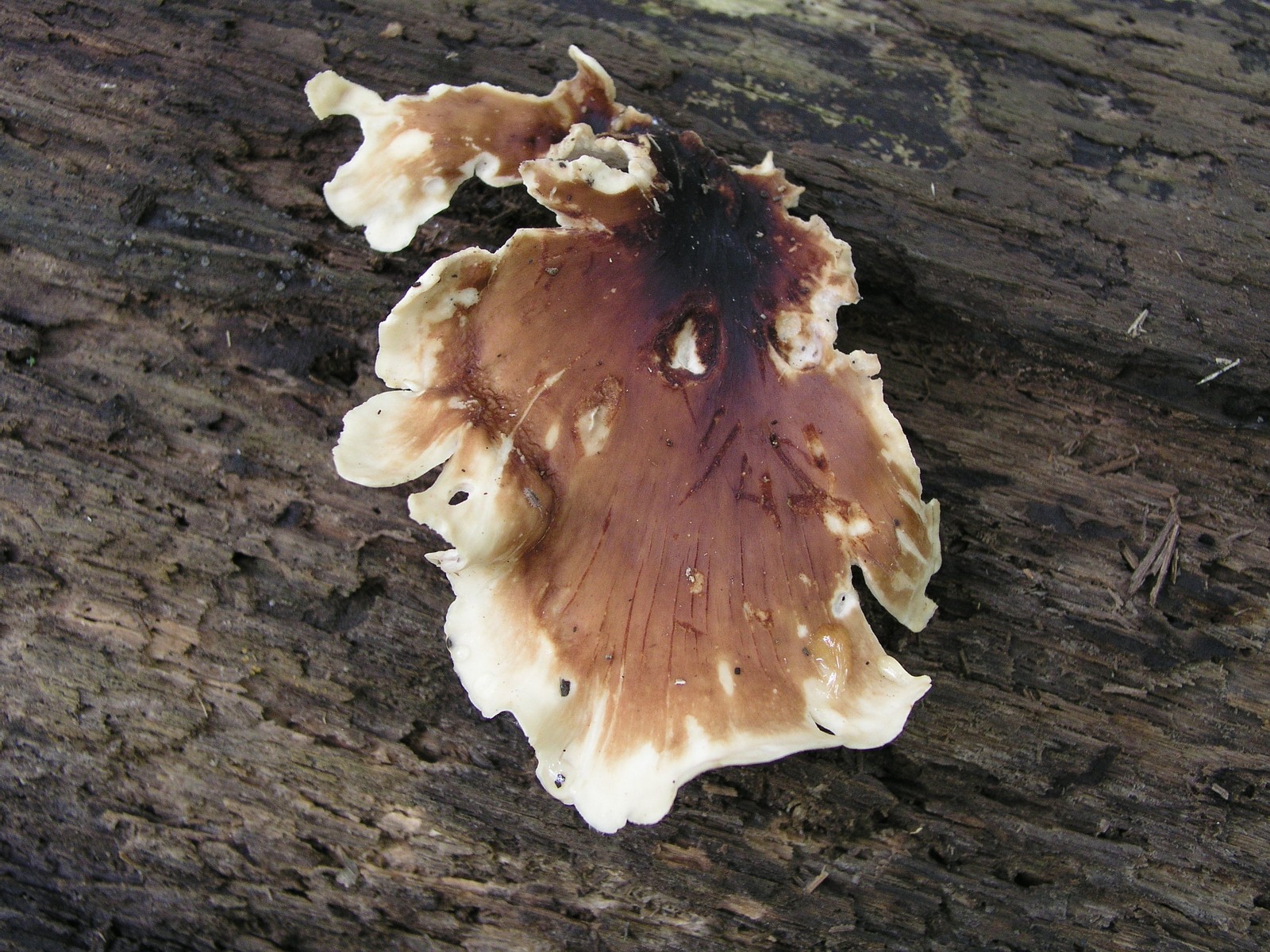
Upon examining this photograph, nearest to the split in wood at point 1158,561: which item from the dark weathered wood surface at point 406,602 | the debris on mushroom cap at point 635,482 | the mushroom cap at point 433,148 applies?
the dark weathered wood surface at point 406,602

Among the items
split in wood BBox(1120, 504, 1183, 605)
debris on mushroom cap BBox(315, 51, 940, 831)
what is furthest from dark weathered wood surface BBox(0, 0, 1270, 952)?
debris on mushroom cap BBox(315, 51, 940, 831)

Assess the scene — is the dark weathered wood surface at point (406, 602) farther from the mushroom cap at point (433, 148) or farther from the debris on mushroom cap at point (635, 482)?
the debris on mushroom cap at point (635, 482)

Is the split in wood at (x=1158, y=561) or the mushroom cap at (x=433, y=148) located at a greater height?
the mushroom cap at (x=433, y=148)

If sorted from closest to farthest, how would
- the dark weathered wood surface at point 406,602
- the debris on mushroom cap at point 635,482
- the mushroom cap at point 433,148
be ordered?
1. the debris on mushroom cap at point 635,482
2. the mushroom cap at point 433,148
3. the dark weathered wood surface at point 406,602

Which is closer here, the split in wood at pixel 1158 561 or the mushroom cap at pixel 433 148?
the mushroom cap at pixel 433 148

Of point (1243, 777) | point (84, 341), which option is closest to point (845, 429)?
point (1243, 777)

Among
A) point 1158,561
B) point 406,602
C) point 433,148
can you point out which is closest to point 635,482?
point 406,602

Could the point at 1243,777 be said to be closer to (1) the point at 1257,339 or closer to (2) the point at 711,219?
(1) the point at 1257,339
